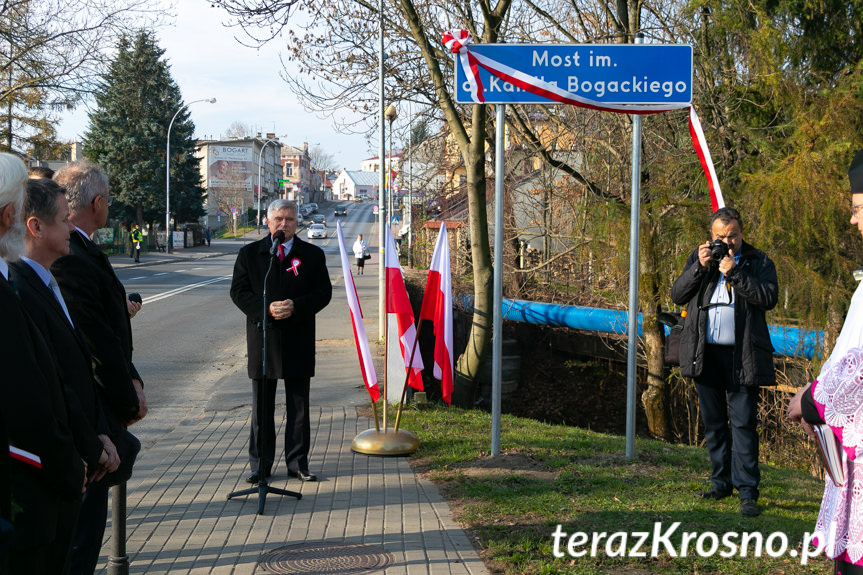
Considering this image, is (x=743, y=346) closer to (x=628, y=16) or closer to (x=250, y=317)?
(x=250, y=317)

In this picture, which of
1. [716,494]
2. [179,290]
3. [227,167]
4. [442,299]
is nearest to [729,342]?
[716,494]

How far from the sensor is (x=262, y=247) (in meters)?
6.35

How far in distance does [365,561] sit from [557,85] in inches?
164

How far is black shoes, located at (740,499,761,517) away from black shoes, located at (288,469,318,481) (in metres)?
2.99

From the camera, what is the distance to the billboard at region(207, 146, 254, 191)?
356 feet

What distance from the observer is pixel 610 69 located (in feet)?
22.7

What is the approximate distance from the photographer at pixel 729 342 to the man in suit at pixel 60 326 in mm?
3931

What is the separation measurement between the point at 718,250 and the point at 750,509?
65.7 inches

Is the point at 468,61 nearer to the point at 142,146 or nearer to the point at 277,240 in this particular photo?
the point at 277,240

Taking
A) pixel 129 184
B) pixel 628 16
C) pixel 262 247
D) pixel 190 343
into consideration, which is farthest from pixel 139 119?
pixel 262 247

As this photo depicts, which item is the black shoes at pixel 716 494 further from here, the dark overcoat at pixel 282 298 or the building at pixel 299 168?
the building at pixel 299 168

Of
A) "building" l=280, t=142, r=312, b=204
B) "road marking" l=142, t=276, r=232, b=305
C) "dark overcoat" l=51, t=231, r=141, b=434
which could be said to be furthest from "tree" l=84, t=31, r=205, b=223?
"building" l=280, t=142, r=312, b=204

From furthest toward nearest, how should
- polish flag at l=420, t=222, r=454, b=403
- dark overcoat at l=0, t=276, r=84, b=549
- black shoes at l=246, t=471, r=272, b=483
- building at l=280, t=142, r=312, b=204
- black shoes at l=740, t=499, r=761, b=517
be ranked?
building at l=280, t=142, r=312, b=204, polish flag at l=420, t=222, r=454, b=403, black shoes at l=246, t=471, r=272, b=483, black shoes at l=740, t=499, r=761, b=517, dark overcoat at l=0, t=276, r=84, b=549

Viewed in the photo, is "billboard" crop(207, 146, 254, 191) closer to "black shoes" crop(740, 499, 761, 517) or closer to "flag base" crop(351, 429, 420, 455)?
"flag base" crop(351, 429, 420, 455)
